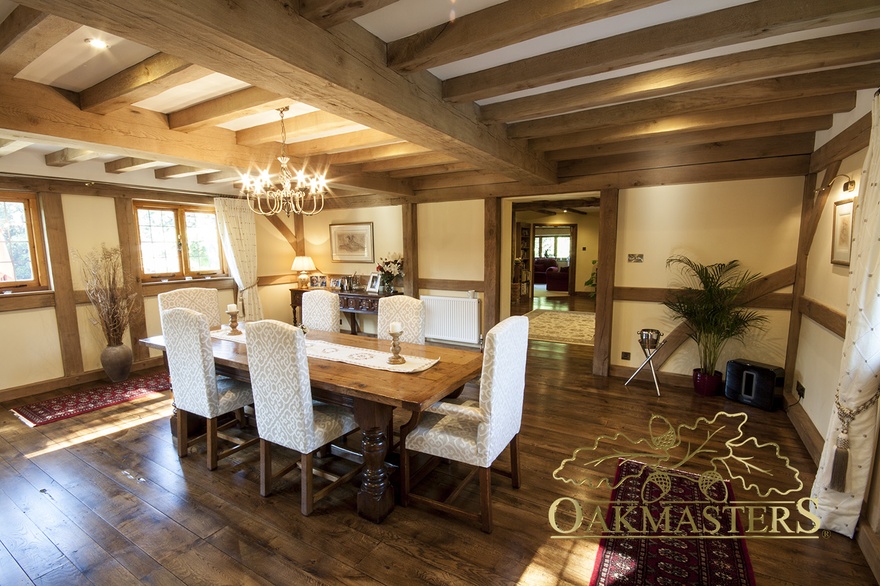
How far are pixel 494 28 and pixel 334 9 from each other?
0.60m

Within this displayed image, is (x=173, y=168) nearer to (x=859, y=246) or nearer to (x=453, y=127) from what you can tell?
(x=453, y=127)

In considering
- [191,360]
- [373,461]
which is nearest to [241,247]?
[191,360]

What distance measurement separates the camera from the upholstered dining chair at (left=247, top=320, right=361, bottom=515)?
2.12 m

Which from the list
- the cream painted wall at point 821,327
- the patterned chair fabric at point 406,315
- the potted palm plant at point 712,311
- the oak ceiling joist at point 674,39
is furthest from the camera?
the potted palm plant at point 712,311

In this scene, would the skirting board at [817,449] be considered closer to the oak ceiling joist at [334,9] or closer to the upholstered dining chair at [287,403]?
the upholstered dining chair at [287,403]

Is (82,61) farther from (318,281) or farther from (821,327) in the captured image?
(821,327)

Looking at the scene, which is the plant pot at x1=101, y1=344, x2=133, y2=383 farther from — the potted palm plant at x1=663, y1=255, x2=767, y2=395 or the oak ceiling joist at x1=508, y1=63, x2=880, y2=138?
the potted palm plant at x1=663, y1=255, x2=767, y2=395

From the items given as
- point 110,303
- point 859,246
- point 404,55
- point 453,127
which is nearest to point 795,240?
point 859,246

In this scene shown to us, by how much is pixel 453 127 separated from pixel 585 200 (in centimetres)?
615

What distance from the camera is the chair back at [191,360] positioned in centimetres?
254

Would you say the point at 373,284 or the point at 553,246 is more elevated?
the point at 553,246

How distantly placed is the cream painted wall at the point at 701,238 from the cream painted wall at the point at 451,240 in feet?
5.77

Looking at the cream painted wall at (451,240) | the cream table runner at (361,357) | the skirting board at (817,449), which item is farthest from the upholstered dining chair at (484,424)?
the cream painted wall at (451,240)

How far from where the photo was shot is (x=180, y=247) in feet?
17.7
